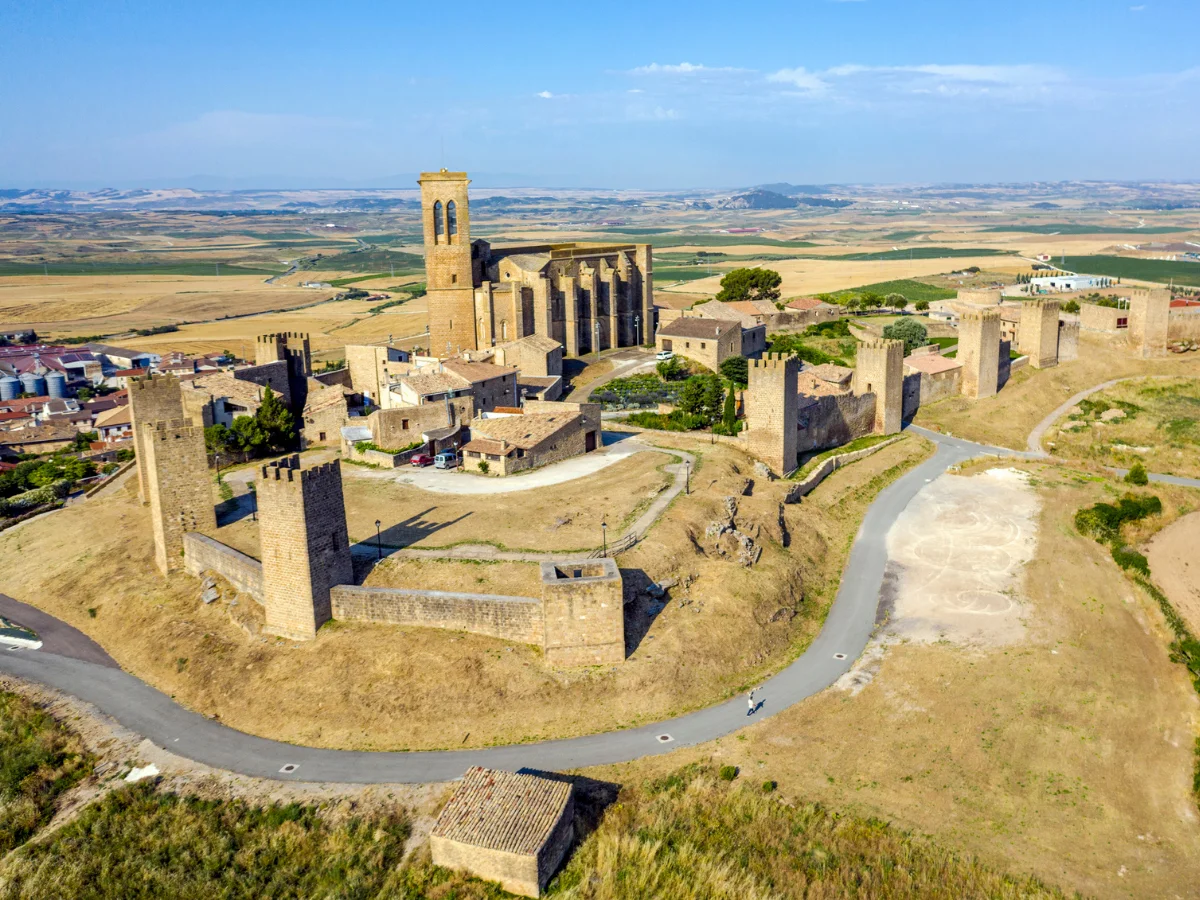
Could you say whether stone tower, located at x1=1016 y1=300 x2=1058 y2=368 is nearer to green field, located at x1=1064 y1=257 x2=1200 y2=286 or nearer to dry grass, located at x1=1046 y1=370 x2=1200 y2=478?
dry grass, located at x1=1046 y1=370 x2=1200 y2=478

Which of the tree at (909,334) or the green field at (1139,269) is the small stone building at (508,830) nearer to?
the tree at (909,334)

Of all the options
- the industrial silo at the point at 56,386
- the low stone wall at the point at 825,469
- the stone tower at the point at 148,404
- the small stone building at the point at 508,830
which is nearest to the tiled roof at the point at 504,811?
the small stone building at the point at 508,830

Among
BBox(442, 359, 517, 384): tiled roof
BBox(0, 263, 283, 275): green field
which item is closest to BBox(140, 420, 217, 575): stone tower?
BBox(442, 359, 517, 384): tiled roof

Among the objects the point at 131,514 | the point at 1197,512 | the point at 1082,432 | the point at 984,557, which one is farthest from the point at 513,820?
the point at 1082,432

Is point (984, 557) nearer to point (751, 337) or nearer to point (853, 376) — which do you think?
point (853, 376)

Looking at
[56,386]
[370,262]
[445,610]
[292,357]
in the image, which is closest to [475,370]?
[292,357]
